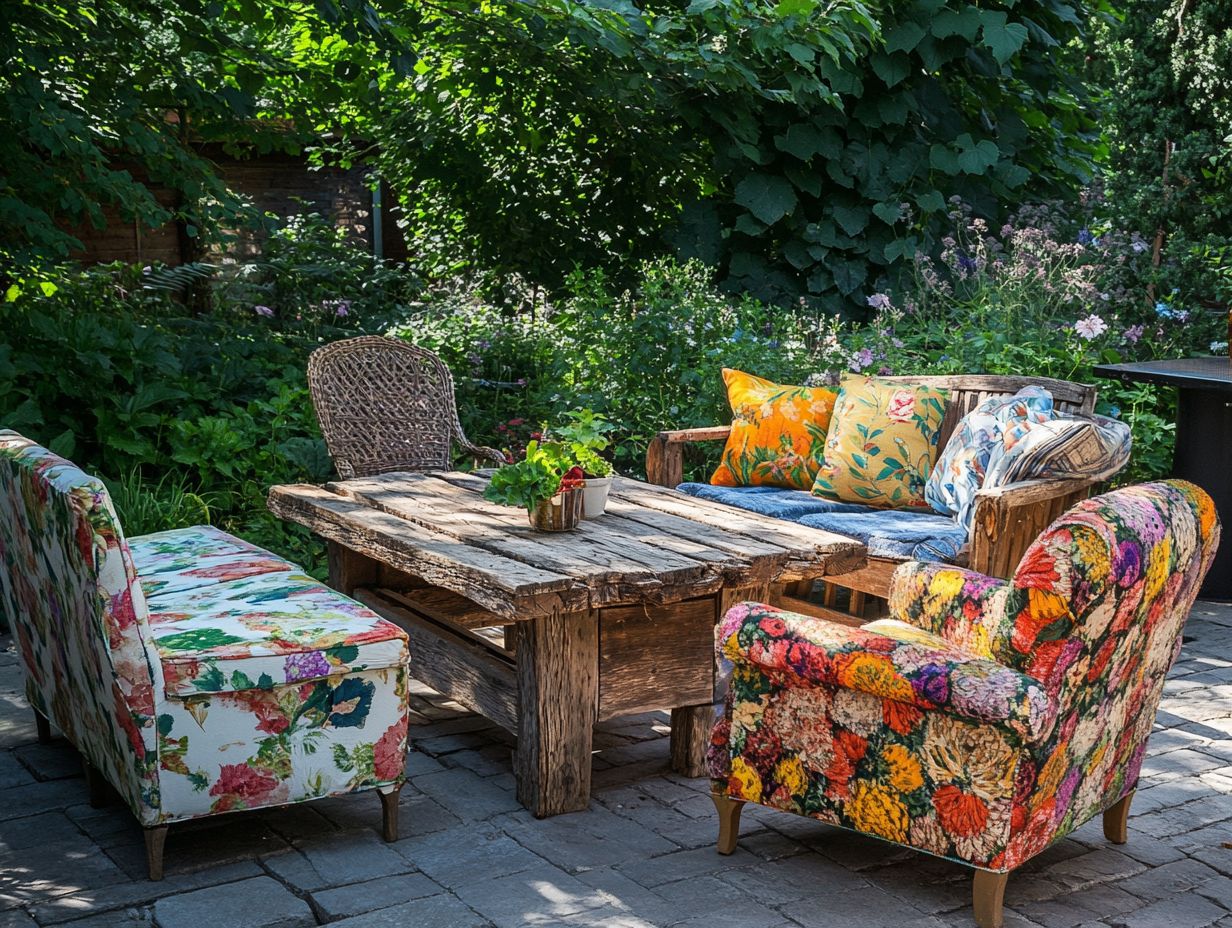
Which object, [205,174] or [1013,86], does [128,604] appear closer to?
[205,174]

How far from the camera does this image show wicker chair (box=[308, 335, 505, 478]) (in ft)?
17.2

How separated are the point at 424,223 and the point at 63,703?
652cm

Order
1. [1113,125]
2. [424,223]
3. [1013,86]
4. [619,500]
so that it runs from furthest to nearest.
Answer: [424,223] < [1013,86] < [1113,125] < [619,500]

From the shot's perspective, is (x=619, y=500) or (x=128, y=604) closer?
(x=128, y=604)

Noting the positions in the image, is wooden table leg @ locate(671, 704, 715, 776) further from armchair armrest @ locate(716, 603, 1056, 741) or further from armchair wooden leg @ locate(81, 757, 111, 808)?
armchair wooden leg @ locate(81, 757, 111, 808)

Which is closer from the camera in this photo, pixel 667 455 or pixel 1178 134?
pixel 667 455

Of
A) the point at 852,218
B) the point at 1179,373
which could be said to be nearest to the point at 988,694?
the point at 1179,373

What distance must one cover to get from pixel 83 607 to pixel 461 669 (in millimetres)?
1184

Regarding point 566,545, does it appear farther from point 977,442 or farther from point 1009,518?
point 977,442

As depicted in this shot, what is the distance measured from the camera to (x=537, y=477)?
3795 millimetres

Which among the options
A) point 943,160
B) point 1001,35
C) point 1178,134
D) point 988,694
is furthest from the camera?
point 943,160

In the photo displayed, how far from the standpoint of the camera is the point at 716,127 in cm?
805

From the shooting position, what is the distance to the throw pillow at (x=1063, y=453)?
422 cm

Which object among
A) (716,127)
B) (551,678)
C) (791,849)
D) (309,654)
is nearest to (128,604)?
(309,654)
